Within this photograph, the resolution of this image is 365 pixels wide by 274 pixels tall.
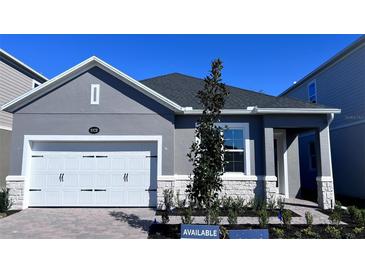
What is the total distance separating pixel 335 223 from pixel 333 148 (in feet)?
26.5

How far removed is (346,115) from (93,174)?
1223 centimetres

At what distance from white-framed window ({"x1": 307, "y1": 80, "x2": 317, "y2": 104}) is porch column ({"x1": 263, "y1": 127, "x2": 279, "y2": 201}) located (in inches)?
298

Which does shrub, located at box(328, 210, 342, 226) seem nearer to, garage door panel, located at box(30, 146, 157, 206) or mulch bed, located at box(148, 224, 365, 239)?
mulch bed, located at box(148, 224, 365, 239)

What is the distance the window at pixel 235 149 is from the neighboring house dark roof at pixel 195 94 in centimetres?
109

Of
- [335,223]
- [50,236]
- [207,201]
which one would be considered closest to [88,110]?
[50,236]

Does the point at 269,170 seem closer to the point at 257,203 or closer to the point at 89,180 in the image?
the point at 257,203

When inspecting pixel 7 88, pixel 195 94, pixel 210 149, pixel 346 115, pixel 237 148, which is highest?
pixel 7 88

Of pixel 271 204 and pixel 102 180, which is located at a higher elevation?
pixel 102 180

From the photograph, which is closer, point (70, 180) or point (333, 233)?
point (333, 233)

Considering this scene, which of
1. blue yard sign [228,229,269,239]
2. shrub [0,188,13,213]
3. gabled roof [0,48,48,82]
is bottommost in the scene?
Answer: blue yard sign [228,229,269,239]

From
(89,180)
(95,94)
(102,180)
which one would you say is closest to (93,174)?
(89,180)

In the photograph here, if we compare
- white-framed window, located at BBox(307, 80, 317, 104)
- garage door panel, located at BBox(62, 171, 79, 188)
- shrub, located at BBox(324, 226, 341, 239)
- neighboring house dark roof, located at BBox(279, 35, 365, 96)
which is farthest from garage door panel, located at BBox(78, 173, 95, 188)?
white-framed window, located at BBox(307, 80, 317, 104)

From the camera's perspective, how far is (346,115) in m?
12.3

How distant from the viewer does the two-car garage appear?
9148 millimetres
